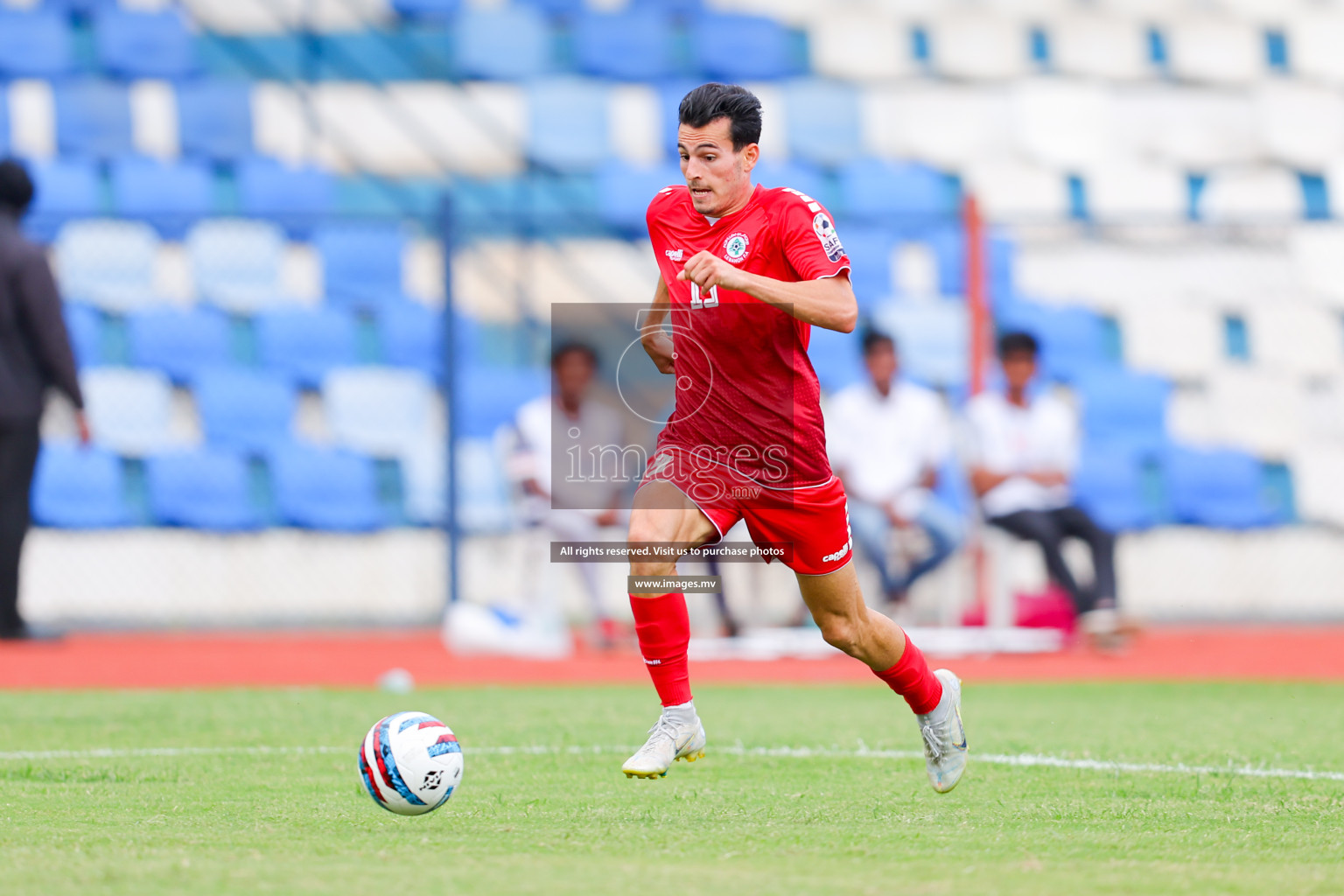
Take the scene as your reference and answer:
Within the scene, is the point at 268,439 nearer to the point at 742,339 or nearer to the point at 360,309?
the point at 360,309

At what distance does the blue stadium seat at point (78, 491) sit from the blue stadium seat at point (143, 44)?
4.35 m

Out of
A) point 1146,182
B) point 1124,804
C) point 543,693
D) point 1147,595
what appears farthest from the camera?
point 1146,182

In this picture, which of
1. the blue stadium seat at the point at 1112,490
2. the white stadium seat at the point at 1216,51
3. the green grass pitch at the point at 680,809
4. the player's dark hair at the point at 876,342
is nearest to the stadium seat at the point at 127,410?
the green grass pitch at the point at 680,809

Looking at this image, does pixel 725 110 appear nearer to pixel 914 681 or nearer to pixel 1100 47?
pixel 914 681

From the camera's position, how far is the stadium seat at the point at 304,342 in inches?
489

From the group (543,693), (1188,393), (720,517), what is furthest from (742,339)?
(1188,393)

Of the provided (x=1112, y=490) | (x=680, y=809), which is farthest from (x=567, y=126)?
(x=680, y=809)

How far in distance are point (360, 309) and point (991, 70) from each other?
A: 676 cm

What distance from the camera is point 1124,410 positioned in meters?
12.8

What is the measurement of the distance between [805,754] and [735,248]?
187cm

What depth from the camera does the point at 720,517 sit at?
4766 mm

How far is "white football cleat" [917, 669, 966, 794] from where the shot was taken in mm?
4727

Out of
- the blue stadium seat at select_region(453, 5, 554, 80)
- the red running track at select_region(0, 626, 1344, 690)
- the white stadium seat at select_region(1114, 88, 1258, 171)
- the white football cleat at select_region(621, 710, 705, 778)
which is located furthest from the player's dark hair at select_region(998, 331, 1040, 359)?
the blue stadium seat at select_region(453, 5, 554, 80)

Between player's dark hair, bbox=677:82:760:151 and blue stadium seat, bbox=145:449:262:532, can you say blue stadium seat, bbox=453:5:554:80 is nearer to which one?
blue stadium seat, bbox=145:449:262:532
